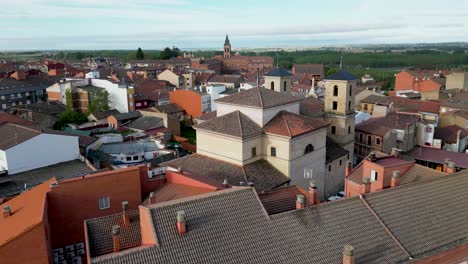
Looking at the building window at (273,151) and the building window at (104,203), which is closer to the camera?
the building window at (104,203)

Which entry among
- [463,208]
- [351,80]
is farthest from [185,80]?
[463,208]

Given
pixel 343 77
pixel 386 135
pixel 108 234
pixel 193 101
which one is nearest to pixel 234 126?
pixel 343 77

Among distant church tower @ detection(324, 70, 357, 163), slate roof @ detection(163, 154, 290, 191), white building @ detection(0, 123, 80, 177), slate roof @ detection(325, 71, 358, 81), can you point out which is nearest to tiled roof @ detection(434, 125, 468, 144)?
distant church tower @ detection(324, 70, 357, 163)

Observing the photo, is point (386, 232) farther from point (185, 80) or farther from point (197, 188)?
point (185, 80)

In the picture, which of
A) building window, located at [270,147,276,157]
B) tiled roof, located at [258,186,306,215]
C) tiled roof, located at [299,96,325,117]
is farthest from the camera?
tiled roof, located at [299,96,325,117]

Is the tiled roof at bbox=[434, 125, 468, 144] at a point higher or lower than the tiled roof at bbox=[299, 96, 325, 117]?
lower

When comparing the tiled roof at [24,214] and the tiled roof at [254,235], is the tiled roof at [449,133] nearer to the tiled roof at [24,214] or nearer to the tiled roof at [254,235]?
the tiled roof at [254,235]

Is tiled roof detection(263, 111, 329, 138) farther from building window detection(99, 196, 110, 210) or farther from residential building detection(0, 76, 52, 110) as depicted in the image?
residential building detection(0, 76, 52, 110)

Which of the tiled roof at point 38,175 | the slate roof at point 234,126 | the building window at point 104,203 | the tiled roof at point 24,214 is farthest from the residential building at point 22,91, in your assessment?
the building window at point 104,203
